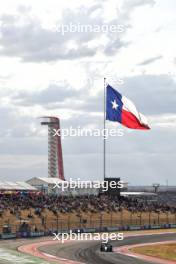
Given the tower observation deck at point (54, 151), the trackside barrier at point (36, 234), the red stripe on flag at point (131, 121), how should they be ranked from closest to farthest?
the red stripe on flag at point (131, 121)
the trackside barrier at point (36, 234)
the tower observation deck at point (54, 151)

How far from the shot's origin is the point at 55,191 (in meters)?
105

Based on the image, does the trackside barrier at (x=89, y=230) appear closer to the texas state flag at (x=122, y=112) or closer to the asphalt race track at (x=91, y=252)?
the asphalt race track at (x=91, y=252)

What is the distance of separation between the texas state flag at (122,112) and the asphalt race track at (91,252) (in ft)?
35.0

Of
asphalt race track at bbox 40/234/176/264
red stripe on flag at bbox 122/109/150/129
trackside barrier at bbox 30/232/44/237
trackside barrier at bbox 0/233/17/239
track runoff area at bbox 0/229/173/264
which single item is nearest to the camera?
red stripe on flag at bbox 122/109/150/129

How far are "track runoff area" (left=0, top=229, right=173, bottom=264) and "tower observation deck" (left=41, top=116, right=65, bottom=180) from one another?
82439 millimetres

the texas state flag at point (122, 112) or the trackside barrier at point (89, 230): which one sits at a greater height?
the texas state flag at point (122, 112)

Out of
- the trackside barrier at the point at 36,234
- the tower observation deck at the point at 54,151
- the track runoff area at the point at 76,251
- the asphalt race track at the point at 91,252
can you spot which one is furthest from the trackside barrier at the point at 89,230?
the tower observation deck at the point at 54,151

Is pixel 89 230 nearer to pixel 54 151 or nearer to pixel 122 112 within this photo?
pixel 122 112

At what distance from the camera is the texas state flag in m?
33.0

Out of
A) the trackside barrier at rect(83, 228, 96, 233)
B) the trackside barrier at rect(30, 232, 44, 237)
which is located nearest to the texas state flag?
the trackside barrier at rect(30, 232, 44, 237)

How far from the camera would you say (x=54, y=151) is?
146 meters

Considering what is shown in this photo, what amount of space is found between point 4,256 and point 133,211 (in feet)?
143

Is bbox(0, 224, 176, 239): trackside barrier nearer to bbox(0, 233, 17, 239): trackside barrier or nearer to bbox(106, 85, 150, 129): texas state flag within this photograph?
bbox(0, 233, 17, 239): trackside barrier

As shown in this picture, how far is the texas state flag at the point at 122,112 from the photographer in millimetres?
32969
